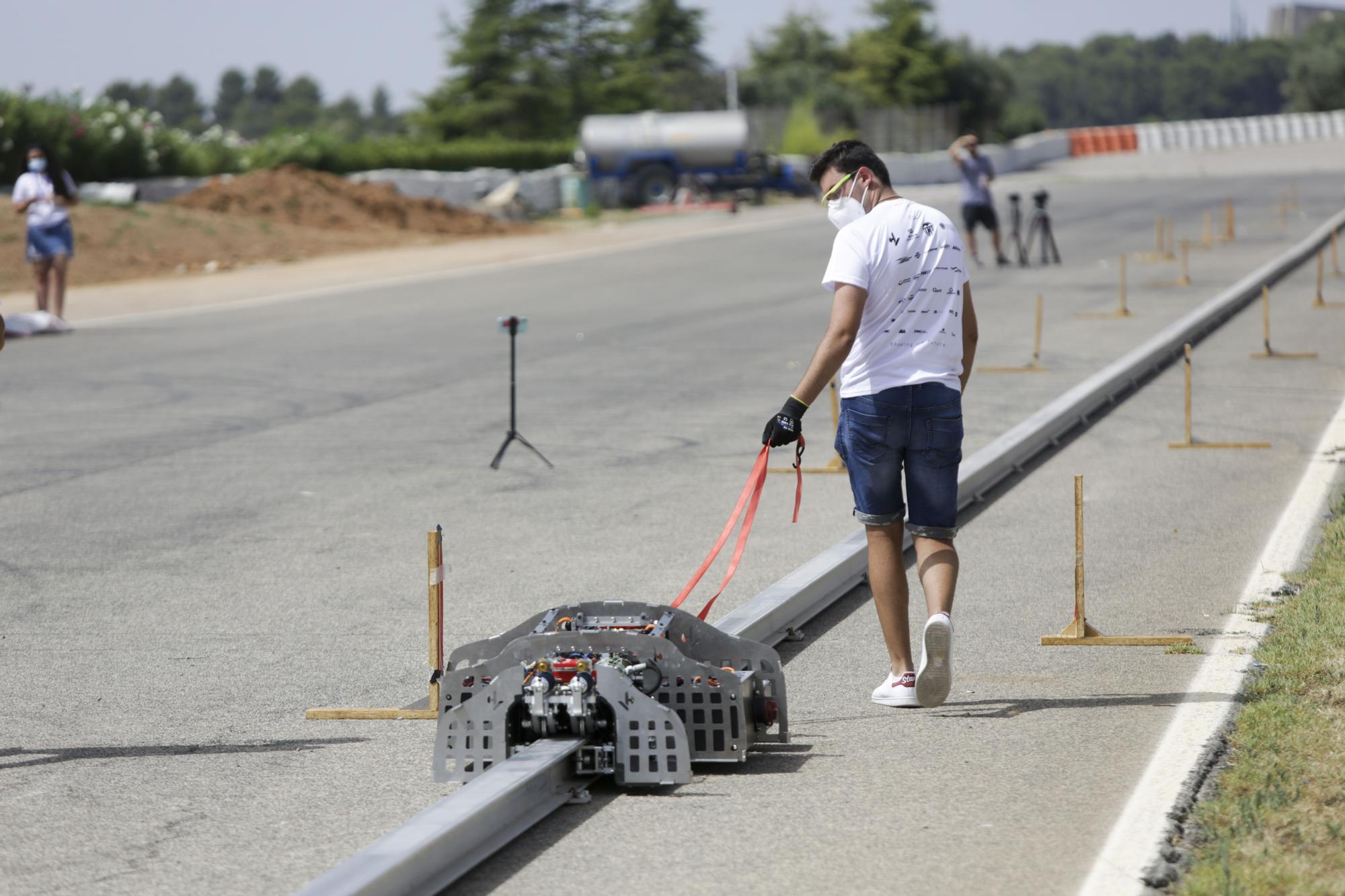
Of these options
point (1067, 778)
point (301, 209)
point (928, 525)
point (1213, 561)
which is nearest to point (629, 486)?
point (1213, 561)

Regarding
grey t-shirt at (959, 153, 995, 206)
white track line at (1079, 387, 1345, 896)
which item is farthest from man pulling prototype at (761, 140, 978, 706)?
grey t-shirt at (959, 153, 995, 206)

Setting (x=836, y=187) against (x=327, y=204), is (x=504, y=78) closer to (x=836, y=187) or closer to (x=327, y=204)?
(x=327, y=204)

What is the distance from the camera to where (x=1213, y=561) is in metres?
7.84

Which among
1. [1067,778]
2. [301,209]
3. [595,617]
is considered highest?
[301,209]

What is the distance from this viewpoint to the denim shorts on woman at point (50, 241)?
19.6 meters

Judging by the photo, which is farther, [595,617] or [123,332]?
[123,332]

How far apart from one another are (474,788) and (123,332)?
16847mm

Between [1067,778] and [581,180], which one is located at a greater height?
[581,180]

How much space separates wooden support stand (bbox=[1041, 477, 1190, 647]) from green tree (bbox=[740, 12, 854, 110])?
276 ft

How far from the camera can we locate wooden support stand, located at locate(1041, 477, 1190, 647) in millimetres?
6379

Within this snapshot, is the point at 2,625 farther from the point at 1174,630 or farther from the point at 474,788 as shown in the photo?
the point at 1174,630

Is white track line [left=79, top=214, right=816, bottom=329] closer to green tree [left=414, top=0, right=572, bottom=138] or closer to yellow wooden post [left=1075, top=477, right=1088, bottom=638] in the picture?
yellow wooden post [left=1075, top=477, right=1088, bottom=638]

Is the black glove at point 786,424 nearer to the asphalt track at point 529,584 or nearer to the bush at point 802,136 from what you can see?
the asphalt track at point 529,584

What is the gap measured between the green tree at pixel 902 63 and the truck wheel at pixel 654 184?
161 feet
